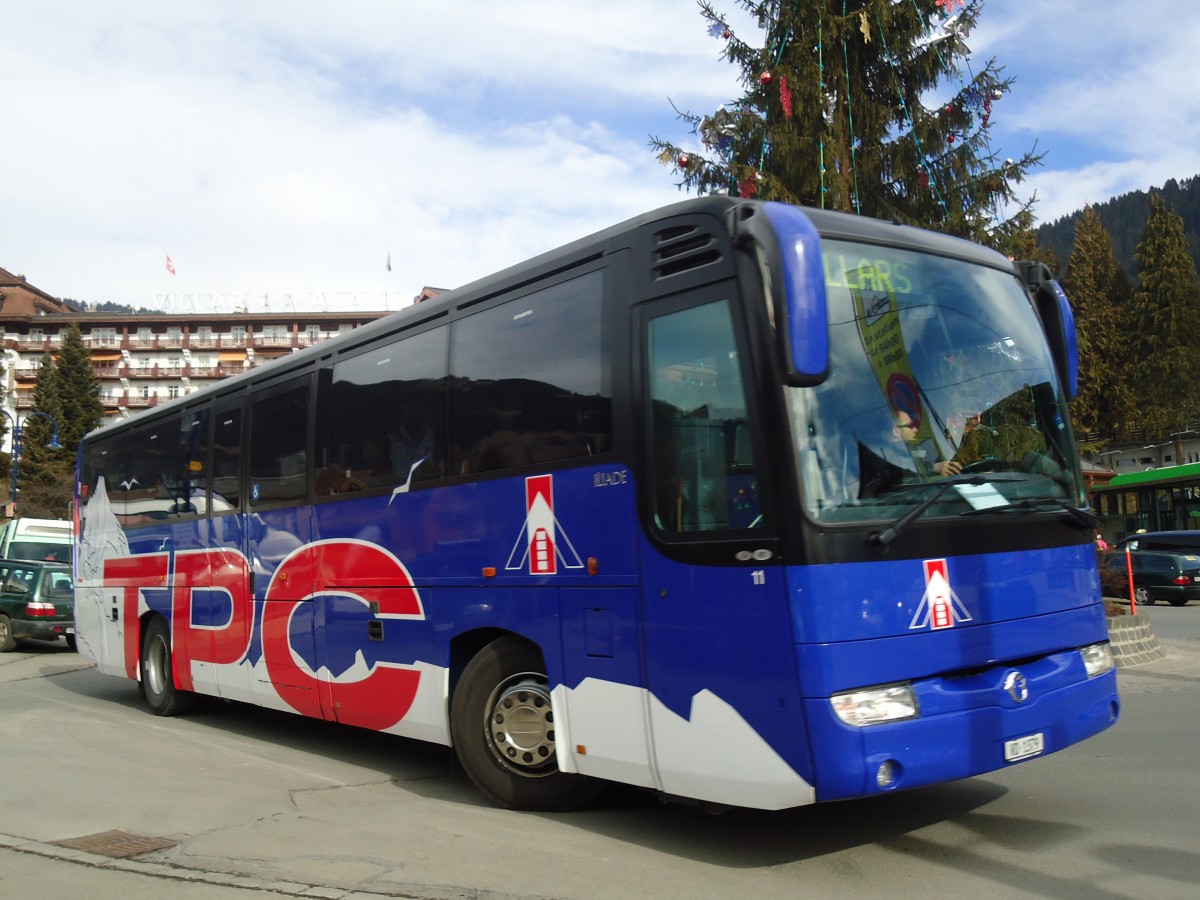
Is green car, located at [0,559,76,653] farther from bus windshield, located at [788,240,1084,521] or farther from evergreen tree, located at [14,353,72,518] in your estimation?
evergreen tree, located at [14,353,72,518]

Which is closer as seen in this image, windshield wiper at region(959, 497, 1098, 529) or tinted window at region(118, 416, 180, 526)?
windshield wiper at region(959, 497, 1098, 529)

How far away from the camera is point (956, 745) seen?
16.9 feet

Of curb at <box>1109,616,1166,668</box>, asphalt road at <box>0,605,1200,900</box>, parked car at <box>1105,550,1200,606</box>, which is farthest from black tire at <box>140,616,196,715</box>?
parked car at <box>1105,550,1200,606</box>

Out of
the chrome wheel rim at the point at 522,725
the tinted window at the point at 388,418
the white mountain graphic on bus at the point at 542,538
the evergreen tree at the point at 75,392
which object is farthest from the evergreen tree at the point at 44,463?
the white mountain graphic on bus at the point at 542,538

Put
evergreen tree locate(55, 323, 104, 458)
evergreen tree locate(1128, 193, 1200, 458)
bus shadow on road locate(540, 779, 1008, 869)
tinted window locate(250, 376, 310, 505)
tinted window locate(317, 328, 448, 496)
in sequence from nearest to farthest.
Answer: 1. bus shadow on road locate(540, 779, 1008, 869)
2. tinted window locate(317, 328, 448, 496)
3. tinted window locate(250, 376, 310, 505)
4. evergreen tree locate(1128, 193, 1200, 458)
5. evergreen tree locate(55, 323, 104, 458)

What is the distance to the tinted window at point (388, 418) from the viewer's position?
768 centimetres

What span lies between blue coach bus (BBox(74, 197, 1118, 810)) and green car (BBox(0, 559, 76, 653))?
1520 centimetres

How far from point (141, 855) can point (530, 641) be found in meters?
2.44

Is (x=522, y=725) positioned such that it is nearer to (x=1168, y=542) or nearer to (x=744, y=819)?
(x=744, y=819)

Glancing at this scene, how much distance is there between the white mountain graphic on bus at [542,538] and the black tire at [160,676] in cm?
708

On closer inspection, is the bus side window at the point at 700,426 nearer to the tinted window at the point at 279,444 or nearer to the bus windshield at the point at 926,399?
the bus windshield at the point at 926,399

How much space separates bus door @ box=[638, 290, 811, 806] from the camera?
507cm

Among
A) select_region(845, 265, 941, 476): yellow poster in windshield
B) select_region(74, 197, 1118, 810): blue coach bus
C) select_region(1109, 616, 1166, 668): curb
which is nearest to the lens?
select_region(74, 197, 1118, 810): blue coach bus

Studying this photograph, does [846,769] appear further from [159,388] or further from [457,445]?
[159,388]
